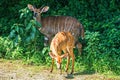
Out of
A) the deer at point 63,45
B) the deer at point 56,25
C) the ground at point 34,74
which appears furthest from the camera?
the deer at point 56,25

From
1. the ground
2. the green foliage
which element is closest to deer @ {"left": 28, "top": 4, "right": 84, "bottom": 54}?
the green foliage

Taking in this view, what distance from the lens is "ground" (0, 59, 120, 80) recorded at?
830cm

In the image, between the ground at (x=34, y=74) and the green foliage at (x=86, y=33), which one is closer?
the ground at (x=34, y=74)

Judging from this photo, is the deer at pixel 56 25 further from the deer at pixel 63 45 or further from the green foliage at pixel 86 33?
the deer at pixel 63 45

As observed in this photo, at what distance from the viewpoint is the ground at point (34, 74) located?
830cm

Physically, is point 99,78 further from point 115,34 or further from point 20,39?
point 20,39

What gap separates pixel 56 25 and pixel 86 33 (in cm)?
89

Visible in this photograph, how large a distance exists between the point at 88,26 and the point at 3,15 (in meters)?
2.72

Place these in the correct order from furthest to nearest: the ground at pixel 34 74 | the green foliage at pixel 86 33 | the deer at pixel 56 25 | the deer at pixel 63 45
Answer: the deer at pixel 56 25
the green foliage at pixel 86 33
the deer at pixel 63 45
the ground at pixel 34 74

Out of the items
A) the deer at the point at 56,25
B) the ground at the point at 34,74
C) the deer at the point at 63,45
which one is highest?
the deer at the point at 56,25

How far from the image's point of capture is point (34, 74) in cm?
855

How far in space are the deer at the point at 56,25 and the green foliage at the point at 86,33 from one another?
0.54ft

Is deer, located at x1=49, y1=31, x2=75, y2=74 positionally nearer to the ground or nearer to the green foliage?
the ground

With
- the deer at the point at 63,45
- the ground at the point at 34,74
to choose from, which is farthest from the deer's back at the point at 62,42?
the ground at the point at 34,74
